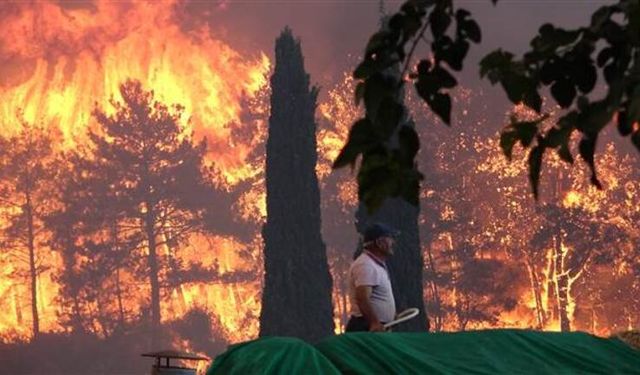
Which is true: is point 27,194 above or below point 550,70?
above

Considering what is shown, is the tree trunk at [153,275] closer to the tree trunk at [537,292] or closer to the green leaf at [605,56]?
the tree trunk at [537,292]

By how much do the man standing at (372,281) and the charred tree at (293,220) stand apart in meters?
19.6

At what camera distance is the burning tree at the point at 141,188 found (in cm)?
4928

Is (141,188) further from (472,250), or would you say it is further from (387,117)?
(387,117)

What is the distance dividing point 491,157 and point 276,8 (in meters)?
16.4

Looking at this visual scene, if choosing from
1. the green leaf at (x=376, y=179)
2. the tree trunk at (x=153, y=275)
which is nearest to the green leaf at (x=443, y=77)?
the green leaf at (x=376, y=179)

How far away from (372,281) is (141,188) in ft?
133

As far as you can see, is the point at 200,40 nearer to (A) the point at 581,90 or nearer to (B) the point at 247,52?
(B) the point at 247,52

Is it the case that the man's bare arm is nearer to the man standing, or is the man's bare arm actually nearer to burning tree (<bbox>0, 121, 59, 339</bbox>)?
the man standing

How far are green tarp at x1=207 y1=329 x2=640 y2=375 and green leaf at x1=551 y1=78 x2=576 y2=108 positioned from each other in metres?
4.08

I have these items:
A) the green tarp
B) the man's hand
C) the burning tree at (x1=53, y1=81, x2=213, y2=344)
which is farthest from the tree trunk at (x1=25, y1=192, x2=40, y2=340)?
the green tarp

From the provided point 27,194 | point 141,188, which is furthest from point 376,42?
Answer: point 27,194

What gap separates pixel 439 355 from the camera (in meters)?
7.36

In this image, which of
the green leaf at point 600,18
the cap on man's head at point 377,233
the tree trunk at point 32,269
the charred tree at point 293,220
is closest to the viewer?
the green leaf at point 600,18
